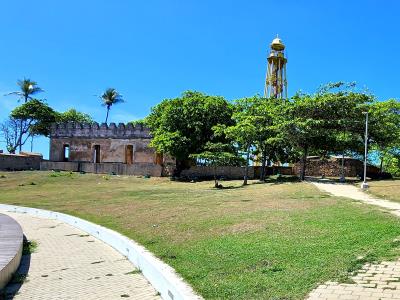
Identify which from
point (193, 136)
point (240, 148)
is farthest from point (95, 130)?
point (240, 148)

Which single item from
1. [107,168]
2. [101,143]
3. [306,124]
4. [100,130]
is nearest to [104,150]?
[101,143]

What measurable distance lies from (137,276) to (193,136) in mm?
26841

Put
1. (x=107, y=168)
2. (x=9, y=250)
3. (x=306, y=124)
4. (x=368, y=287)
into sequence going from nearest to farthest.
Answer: (x=368, y=287) < (x=9, y=250) < (x=306, y=124) < (x=107, y=168)

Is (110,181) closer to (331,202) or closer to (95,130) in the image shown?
(95,130)

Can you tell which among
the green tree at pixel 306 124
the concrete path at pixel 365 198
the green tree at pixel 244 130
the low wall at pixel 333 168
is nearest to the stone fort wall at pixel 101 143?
the green tree at pixel 244 130

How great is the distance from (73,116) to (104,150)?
2264cm

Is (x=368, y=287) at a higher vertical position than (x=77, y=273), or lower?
higher

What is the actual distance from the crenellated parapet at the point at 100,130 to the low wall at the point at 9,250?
29.6 metres

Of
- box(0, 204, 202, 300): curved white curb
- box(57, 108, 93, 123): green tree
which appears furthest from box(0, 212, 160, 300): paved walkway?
box(57, 108, 93, 123): green tree

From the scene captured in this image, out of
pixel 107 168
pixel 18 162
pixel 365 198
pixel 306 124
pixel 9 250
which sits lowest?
pixel 9 250

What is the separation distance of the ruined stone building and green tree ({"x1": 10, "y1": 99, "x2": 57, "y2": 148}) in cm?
1064

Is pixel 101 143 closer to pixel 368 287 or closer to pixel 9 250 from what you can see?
pixel 9 250

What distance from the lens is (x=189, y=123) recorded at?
36.5m

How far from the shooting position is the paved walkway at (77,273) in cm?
864
